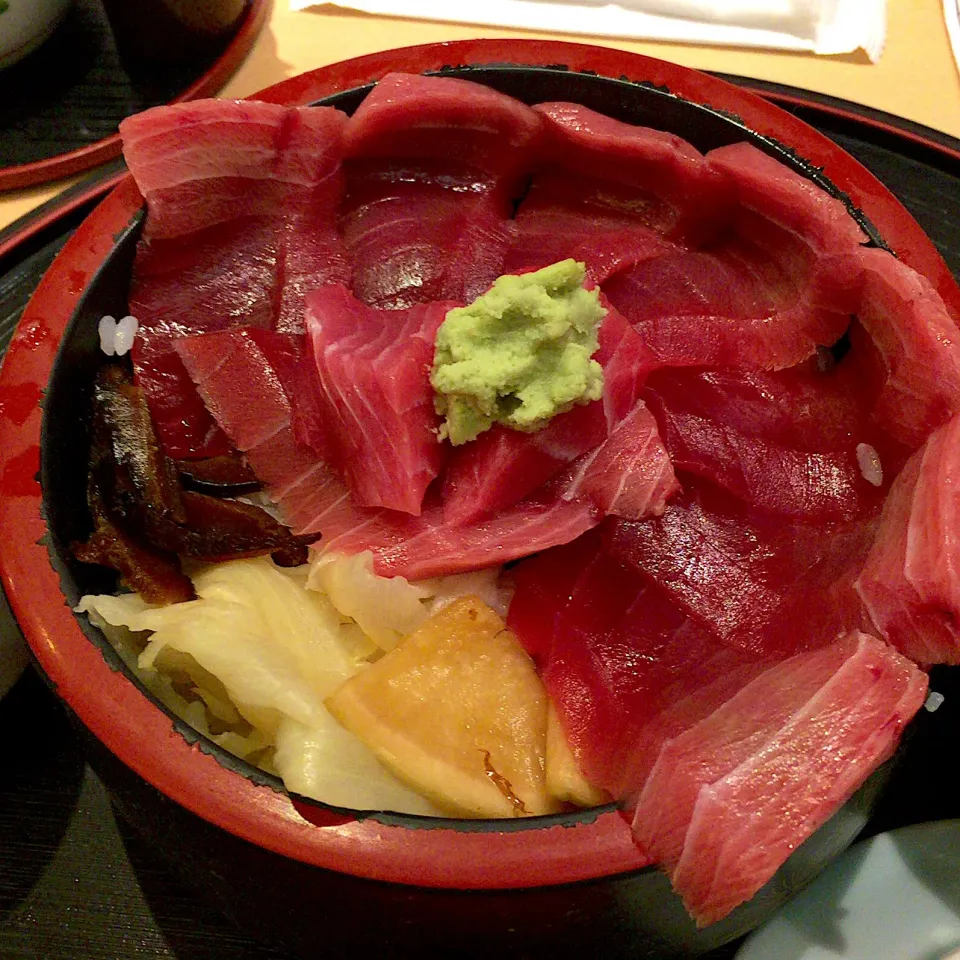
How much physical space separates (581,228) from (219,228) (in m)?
0.61

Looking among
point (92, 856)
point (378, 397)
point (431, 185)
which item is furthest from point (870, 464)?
point (92, 856)

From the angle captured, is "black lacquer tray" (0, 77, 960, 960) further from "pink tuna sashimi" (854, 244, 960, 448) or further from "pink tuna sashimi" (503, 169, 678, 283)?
"pink tuna sashimi" (503, 169, 678, 283)

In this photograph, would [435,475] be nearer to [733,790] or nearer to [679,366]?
[679,366]

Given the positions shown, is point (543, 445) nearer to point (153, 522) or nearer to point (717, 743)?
point (717, 743)

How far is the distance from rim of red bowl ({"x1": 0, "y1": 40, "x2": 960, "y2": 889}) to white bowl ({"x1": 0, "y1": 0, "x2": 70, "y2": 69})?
1.02m

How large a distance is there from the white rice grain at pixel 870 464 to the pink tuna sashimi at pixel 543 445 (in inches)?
13.9

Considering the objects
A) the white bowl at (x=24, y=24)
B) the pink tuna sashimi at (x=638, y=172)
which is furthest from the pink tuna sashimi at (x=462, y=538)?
the white bowl at (x=24, y=24)

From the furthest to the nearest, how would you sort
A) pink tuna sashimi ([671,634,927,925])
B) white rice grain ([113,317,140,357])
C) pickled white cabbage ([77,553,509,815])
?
1. white rice grain ([113,317,140,357])
2. pickled white cabbage ([77,553,509,815])
3. pink tuna sashimi ([671,634,927,925])

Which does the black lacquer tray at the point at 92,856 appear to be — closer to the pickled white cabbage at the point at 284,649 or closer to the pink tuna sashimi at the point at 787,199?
the pickled white cabbage at the point at 284,649

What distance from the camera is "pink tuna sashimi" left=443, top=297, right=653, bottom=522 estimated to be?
3.84 feet

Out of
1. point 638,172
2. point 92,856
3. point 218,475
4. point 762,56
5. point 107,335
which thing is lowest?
point 92,856

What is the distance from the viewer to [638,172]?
1461 mm

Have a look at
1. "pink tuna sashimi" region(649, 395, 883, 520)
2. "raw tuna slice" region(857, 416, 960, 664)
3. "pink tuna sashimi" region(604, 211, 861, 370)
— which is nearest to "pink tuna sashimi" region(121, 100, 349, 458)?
"pink tuna sashimi" region(604, 211, 861, 370)

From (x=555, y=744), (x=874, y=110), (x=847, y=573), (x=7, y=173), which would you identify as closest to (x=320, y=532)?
(x=555, y=744)
